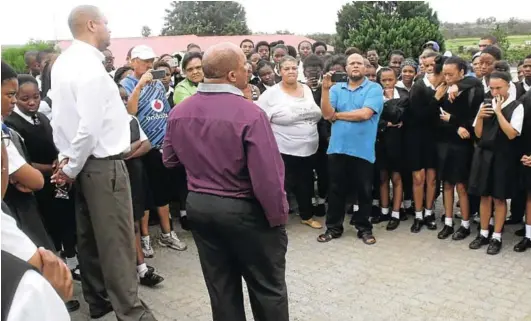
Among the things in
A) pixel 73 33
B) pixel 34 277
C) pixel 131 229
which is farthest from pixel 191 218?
pixel 34 277

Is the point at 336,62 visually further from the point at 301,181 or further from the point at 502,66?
the point at 502,66

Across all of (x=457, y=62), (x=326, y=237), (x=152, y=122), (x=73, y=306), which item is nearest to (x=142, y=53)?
(x=152, y=122)

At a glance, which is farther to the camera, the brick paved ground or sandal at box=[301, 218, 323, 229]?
sandal at box=[301, 218, 323, 229]

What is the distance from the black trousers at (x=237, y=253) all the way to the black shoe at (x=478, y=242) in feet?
8.89

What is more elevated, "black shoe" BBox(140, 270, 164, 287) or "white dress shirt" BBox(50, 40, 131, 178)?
"white dress shirt" BBox(50, 40, 131, 178)

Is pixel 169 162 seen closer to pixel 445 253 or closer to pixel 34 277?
pixel 34 277

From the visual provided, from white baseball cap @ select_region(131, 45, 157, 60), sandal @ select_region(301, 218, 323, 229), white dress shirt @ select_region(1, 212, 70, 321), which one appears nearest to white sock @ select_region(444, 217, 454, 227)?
sandal @ select_region(301, 218, 323, 229)

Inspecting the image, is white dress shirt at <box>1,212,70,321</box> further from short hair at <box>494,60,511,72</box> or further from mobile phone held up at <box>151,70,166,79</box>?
short hair at <box>494,60,511,72</box>

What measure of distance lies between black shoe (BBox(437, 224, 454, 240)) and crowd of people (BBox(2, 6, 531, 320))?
1cm

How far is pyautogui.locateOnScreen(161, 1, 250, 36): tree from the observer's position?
48.7 m

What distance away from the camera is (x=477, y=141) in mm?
4852

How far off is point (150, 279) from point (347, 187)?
2233 millimetres

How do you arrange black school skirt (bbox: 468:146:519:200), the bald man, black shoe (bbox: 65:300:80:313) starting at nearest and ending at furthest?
the bald man
black shoe (bbox: 65:300:80:313)
black school skirt (bbox: 468:146:519:200)

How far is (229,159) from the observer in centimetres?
274
